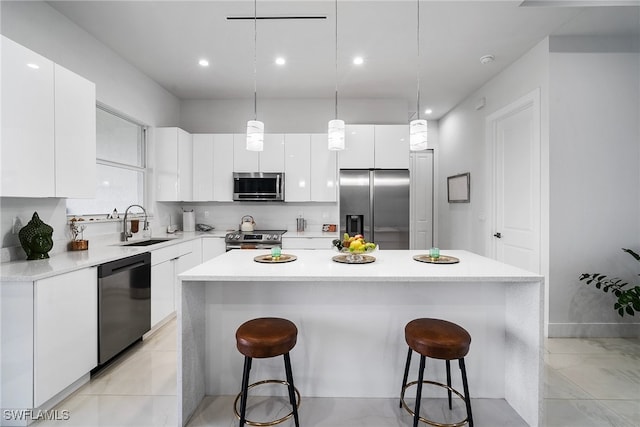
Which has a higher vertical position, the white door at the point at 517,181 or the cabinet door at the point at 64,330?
the white door at the point at 517,181

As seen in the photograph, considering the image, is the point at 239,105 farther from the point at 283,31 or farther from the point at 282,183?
the point at 283,31

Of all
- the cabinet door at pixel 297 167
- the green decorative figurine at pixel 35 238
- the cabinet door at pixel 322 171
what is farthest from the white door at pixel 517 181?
the green decorative figurine at pixel 35 238

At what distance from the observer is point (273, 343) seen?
1495 millimetres

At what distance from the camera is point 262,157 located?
4191 millimetres

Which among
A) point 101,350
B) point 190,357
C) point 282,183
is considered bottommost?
point 101,350

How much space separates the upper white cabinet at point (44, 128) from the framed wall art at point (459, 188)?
4487mm

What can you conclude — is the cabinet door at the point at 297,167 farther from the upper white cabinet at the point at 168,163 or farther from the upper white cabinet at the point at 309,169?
the upper white cabinet at the point at 168,163

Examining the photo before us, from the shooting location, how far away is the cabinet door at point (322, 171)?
4180 mm

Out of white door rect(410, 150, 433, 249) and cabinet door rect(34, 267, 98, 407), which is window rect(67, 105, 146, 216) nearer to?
cabinet door rect(34, 267, 98, 407)

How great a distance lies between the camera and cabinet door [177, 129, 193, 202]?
394 cm

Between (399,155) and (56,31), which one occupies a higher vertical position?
(56,31)

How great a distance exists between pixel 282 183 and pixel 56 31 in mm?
2584

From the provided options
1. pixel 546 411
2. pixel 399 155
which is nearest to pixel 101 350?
pixel 546 411

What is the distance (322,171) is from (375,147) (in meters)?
0.79
